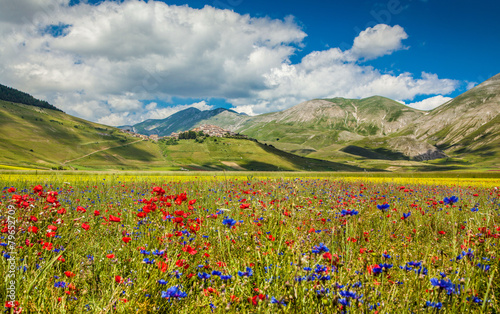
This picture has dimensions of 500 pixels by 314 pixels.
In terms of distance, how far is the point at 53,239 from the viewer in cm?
399

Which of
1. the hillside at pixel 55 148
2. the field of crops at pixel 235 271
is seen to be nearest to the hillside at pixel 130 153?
the hillside at pixel 55 148

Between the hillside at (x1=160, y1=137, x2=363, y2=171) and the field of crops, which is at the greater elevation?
the hillside at (x1=160, y1=137, x2=363, y2=171)

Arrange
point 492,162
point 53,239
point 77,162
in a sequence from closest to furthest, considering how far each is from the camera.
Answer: point 53,239 < point 77,162 < point 492,162

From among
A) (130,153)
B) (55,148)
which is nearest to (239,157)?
(130,153)

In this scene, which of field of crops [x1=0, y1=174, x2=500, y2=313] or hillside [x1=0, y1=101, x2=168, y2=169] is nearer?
field of crops [x1=0, y1=174, x2=500, y2=313]

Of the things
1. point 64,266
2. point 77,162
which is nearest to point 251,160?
point 77,162

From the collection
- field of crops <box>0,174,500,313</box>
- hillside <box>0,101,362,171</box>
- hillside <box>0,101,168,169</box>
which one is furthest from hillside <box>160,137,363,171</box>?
field of crops <box>0,174,500,313</box>

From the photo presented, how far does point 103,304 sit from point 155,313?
55 centimetres

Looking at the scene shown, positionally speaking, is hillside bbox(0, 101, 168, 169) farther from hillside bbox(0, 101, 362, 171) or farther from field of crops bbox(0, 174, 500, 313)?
field of crops bbox(0, 174, 500, 313)

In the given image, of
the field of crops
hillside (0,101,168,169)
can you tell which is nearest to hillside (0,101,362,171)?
hillside (0,101,168,169)

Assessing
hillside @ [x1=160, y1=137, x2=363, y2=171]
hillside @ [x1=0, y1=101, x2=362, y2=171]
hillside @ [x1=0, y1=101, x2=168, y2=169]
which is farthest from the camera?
hillside @ [x1=0, y1=101, x2=168, y2=169]

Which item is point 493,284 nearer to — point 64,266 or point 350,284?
point 350,284

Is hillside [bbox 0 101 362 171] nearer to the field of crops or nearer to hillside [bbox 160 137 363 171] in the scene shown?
hillside [bbox 160 137 363 171]

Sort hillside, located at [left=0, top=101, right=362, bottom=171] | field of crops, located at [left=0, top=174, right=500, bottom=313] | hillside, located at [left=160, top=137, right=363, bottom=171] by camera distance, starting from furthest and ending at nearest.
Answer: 1. hillside, located at [left=0, top=101, right=362, bottom=171]
2. hillside, located at [left=160, top=137, right=363, bottom=171]
3. field of crops, located at [left=0, top=174, right=500, bottom=313]
